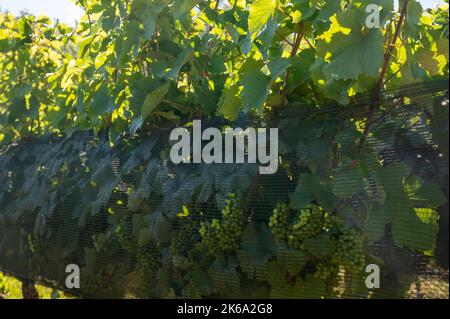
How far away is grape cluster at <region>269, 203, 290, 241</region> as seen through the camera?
2.59m

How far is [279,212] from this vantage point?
2.61 m

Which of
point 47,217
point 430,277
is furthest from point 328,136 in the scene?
point 47,217

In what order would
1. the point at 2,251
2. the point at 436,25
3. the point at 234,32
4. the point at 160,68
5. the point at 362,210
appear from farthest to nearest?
the point at 2,251
the point at 160,68
the point at 234,32
the point at 436,25
the point at 362,210

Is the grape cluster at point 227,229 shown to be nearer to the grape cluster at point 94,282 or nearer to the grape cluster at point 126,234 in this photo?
the grape cluster at point 126,234

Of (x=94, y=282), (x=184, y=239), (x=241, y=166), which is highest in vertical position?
Result: (x=241, y=166)

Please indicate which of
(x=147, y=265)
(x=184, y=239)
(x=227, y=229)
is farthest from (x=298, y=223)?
(x=147, y=265)

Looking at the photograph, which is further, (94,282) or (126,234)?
(94,282)

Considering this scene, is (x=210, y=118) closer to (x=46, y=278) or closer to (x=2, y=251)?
(x=46, y=278)

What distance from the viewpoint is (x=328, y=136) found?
99.7 inches

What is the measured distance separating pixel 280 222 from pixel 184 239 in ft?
1.99

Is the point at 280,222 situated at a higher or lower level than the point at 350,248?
higher

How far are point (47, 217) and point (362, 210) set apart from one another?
7.60ft

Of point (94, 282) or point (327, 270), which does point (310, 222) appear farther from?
point (94, 282)

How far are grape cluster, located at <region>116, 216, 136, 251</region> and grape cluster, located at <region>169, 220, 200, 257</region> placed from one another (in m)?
0.36
